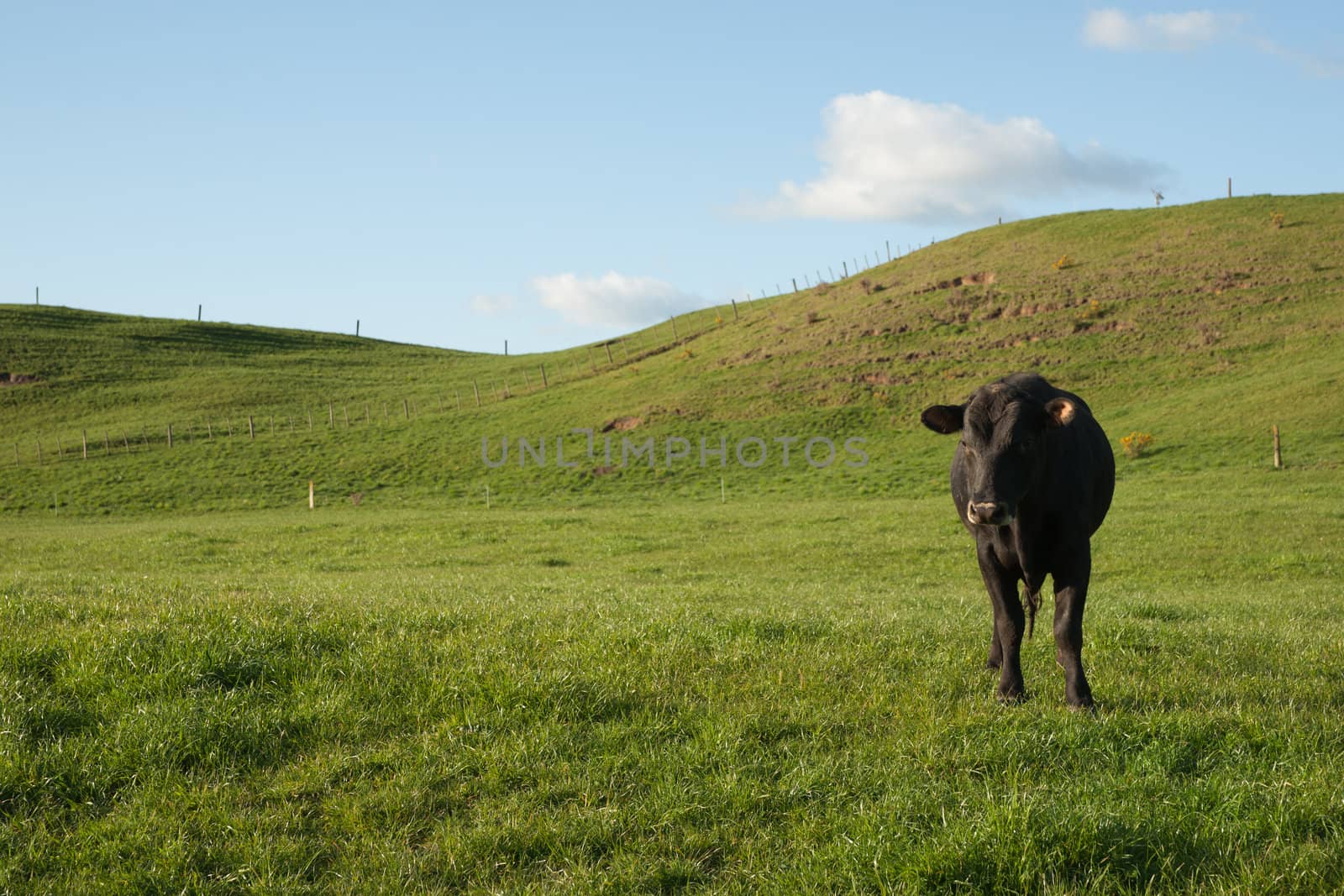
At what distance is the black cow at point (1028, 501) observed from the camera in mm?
7203

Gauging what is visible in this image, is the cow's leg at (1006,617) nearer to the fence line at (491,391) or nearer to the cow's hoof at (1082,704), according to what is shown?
the cow's hoof at (1082,704)

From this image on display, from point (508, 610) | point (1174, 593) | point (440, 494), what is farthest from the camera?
point (440, 494)

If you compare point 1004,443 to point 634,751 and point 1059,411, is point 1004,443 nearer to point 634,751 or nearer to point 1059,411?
point 1059,411

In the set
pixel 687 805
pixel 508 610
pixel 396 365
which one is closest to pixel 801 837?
pixel 687 805

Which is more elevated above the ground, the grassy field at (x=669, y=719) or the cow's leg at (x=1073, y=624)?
the cow's leg at (x=1073, y=624)

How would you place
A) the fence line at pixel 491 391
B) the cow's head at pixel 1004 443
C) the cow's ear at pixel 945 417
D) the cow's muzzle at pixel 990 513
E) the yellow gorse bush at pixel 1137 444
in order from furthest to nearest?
the fence line at pixel 491 391 → the yellow gorse bush at pixel 1137 444 → the cow's ear at pixel 945 417 → the cow's head at pixel 1004 443 → the cow's muzzle at pixel 990 513

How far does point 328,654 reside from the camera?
7.95 meters

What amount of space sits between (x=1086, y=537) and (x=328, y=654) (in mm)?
6028

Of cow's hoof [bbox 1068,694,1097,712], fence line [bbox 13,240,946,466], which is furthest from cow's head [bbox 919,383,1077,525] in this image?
fence line [bbox 13,240,946,466]

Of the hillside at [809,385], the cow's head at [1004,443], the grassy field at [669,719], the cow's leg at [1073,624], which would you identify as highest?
the hillside at [809,385]

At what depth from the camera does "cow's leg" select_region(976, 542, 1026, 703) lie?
7.57m

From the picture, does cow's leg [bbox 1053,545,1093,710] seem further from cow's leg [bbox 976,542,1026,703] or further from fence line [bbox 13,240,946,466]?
fence line [bbox 13,240,946,466]

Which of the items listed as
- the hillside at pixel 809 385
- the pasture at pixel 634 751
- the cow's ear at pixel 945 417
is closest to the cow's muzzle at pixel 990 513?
the cow's ear at pixel 945 417

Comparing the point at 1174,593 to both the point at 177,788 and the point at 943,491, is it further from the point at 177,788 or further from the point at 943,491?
the point at 943,491
